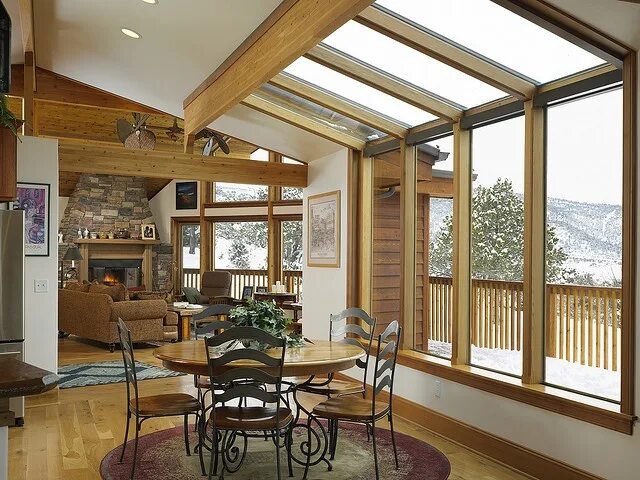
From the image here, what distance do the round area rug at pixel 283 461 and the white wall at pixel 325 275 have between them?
221cm

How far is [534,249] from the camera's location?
4.12 metres

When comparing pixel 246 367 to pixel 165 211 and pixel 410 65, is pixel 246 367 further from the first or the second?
pixel 165 211

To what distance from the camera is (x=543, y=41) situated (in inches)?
143

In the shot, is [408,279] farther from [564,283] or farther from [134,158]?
[134,158]

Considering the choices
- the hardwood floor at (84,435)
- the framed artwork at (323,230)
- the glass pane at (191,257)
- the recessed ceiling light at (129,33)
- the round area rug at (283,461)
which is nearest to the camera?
the round area rug at (283,461)

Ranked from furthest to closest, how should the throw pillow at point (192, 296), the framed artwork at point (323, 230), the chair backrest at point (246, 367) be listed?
the throw pillow at point (192, 296), the framed artwork at point (323, 230), the chair backrest at point (246, 367)

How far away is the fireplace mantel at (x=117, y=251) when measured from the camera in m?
13.6

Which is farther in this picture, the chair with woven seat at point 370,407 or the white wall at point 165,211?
the white wall at point 165,211

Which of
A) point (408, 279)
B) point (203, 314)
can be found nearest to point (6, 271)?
point (203, 314)

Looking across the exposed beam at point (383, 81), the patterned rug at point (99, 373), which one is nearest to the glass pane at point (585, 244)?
the exposed beam at point (383, 81)

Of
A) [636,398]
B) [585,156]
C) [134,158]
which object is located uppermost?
[134,158]

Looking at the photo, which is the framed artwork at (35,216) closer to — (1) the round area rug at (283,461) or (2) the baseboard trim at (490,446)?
(1) the round area rug at (283,461)

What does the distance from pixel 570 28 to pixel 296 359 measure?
237 centimetres

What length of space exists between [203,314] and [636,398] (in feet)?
A: 9.81
